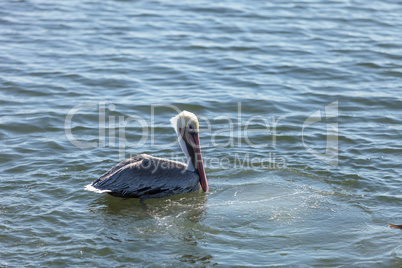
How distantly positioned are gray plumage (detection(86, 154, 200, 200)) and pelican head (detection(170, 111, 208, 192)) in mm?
129

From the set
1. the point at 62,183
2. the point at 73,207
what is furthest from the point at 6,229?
the point at 62,183

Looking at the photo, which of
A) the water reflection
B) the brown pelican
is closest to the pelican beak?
the brown pelican

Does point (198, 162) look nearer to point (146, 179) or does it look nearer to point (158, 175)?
point (158, 175)

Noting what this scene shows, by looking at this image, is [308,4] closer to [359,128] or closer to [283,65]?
[283,65]

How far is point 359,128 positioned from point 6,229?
18.2 feet

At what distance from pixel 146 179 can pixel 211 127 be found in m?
2.43

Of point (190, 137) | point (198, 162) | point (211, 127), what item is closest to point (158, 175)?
point (198, 162)

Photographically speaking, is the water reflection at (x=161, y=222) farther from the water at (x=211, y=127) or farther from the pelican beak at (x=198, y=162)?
the pelican beak at (x=198, y=162)

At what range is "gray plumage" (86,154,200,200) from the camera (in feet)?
20.3

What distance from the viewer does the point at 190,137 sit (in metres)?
6.72
